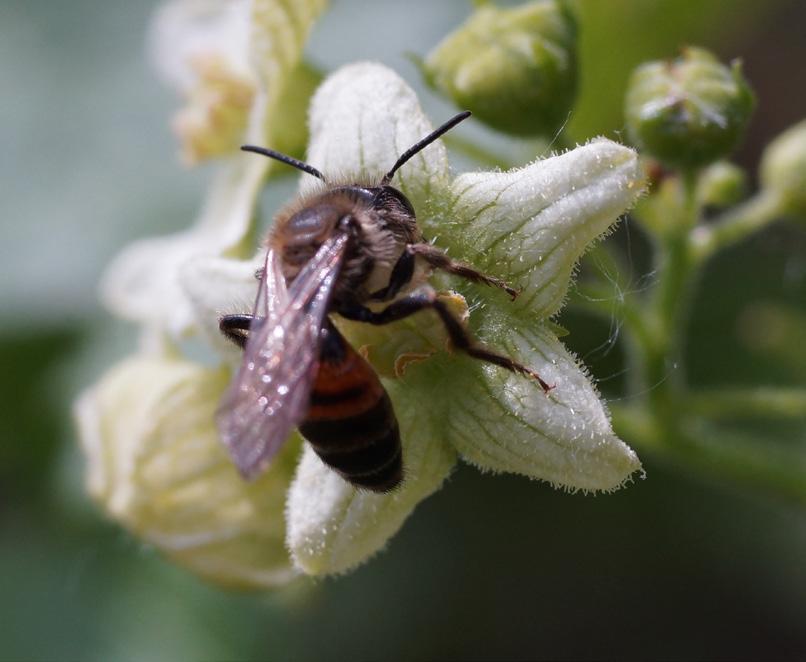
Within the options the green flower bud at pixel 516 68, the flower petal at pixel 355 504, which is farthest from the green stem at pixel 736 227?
the flower petal at pixel 355 504

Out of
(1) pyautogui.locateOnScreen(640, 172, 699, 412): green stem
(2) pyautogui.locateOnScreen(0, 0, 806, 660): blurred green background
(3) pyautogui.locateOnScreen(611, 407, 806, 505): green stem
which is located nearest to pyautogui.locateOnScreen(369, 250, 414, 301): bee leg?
(1) pyautogui.locateOnScreen(640, 172, 699, 412): green stem

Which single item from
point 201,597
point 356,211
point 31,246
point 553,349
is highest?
point 356,211

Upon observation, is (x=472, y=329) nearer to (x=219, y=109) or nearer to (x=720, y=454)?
(x=720, y=454)

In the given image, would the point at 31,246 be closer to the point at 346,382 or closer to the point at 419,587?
the point at 419,587

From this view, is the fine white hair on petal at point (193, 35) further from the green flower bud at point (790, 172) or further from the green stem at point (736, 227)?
the green flower bud at point (790, 172)

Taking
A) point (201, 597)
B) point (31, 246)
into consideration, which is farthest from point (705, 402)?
point (31, 246)

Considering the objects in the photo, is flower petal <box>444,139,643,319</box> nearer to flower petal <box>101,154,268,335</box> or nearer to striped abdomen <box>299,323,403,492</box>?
striped abdomen <box>299,323,403,492</box>
